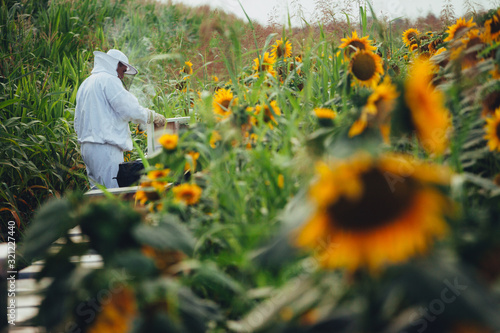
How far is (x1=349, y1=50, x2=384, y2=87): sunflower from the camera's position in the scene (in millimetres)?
1501

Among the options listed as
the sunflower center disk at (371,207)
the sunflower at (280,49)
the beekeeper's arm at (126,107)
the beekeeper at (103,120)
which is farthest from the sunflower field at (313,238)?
the beekeeper at (103,120)

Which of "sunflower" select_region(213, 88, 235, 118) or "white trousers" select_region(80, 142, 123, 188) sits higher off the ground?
"sunflower" select_region(213, 88, 235, 118)

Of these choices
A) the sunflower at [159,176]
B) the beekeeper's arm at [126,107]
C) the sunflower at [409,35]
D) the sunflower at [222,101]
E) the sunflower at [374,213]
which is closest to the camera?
the sunflower at [374,213]

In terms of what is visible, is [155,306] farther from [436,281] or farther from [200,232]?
[436,281]

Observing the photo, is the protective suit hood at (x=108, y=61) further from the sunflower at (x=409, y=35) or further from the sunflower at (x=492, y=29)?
the sunflower at (x=492, y=29)

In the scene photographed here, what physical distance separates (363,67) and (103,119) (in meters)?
3.44

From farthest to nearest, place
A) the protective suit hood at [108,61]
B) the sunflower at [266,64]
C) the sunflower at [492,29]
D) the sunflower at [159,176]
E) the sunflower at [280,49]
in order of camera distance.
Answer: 1. the protective suit hood at [108,61]
2. the sunflower at [280,49]
3. the sunflower at [266,64]
4. the sunflower at [492,29]
5. the sunflower at [159,176]

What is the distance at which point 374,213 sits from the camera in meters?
0.58

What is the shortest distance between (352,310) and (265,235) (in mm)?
250

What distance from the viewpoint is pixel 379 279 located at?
0.57 m

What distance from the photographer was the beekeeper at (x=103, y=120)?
438 cm

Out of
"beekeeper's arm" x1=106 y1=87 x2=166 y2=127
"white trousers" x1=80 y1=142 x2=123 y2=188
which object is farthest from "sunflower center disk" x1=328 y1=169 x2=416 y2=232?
"white trousers" x1=80 y1=142 x2=123 y2=188

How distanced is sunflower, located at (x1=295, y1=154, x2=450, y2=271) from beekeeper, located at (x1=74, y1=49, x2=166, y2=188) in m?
3.92

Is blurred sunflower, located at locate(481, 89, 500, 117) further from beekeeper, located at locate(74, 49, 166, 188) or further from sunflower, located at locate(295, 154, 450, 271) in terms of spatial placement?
beekeeper, located at locate(74, 49, 166, 188)
